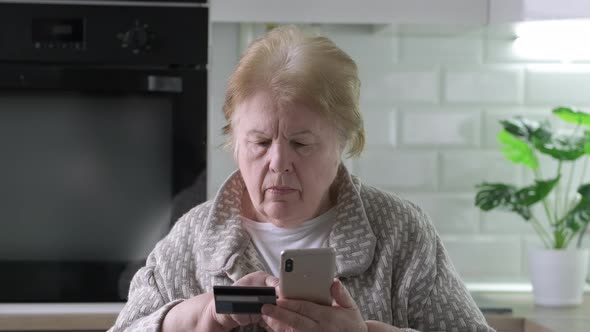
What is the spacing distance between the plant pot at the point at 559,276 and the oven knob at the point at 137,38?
3.45ft

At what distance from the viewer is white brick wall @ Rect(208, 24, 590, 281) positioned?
2.89 meters

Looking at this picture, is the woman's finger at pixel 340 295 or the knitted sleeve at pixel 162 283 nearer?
the woman's finger at pixel 340 295

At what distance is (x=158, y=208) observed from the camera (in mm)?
2396

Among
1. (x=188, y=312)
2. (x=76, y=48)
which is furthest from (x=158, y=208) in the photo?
(x=188, y=312)

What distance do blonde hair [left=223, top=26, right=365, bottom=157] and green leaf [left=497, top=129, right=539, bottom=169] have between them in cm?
111

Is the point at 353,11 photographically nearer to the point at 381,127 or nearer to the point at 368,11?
the point at 368,11

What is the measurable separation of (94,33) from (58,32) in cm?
8

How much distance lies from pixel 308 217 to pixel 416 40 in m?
1.28

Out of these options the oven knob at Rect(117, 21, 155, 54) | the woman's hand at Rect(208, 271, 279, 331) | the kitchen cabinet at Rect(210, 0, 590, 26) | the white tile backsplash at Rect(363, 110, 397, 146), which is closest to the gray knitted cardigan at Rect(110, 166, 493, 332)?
the woman's hand at Rect(208, 271, 279, 331)

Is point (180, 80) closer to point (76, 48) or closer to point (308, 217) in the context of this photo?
point (76, 48)

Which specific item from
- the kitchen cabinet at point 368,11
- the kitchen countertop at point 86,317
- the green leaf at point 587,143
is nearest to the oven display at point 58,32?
the kitchen cabinet at point 368,11

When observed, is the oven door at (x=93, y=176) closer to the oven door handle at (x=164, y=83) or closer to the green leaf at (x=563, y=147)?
the oven door handle at (x=164, y=83)

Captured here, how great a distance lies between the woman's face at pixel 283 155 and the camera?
1.62 metres

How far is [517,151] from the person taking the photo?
8.96ft
